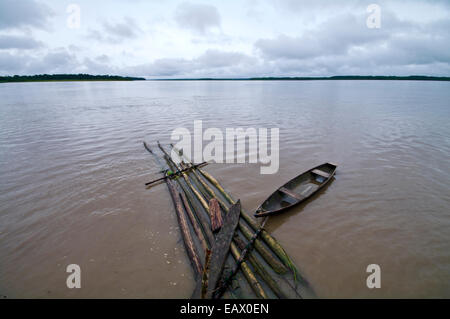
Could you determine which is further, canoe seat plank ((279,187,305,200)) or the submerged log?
canoe seat plank ((279,187,305,200))

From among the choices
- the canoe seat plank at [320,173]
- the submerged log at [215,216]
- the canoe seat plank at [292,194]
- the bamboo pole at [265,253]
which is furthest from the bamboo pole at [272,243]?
the canoe seat plank at [320,173]

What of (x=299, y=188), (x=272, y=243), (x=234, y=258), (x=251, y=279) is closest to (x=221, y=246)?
(x=234, y=258)

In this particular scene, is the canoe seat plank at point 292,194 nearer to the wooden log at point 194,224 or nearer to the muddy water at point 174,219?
the muddy water at point 174,219

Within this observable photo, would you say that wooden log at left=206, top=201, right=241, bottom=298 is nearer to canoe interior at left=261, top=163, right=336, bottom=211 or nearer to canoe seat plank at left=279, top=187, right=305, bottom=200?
canoe interior at left=261, top=163, right=336, bottom=211

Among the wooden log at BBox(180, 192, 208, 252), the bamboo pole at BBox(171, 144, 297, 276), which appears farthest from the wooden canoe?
the wooden log at BBox(180, 192, 208, 252)

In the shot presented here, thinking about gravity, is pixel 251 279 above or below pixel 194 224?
below

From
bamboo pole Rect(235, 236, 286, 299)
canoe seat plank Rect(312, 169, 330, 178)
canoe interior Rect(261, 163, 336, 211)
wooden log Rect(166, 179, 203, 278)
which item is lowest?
bamboo pole Rect(235, 236, 286, 299)

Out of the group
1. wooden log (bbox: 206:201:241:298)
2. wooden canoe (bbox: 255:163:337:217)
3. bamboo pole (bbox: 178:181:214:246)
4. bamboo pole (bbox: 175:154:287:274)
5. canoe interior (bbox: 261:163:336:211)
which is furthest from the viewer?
canoe interior (bbox: 261:163:336:211)

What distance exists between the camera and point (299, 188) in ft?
32.2

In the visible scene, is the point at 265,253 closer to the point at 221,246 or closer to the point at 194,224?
the point at 221,246

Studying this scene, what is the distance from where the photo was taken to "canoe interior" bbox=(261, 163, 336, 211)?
8023mm

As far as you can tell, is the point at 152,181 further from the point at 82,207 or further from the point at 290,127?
the point at 290,127

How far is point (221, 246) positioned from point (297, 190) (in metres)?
5.51
